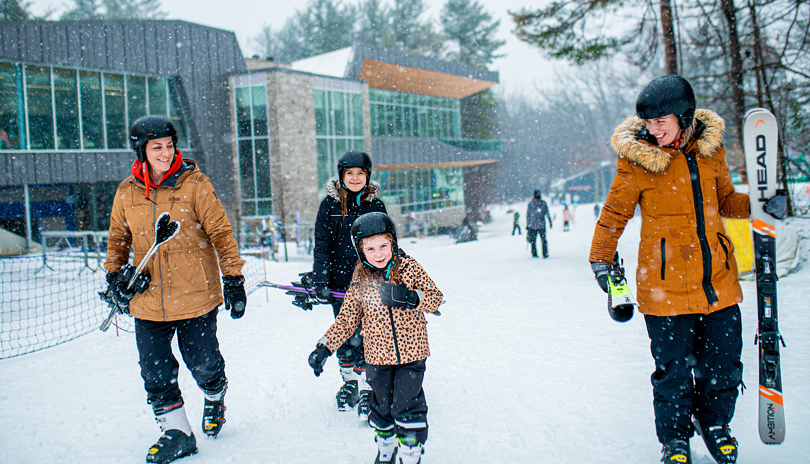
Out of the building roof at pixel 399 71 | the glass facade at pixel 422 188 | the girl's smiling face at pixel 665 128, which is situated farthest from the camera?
the glass facade at pixel 422 188

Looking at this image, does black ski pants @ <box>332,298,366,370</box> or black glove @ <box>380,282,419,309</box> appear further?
black ski pants @ <box>332,298,366,370</box>

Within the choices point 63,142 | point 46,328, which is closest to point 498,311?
point 46,328

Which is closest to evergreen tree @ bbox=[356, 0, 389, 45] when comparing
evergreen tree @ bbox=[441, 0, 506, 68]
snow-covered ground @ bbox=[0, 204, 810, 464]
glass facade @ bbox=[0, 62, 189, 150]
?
evergreen tree @ bbox=[441, 0, 506, 68]

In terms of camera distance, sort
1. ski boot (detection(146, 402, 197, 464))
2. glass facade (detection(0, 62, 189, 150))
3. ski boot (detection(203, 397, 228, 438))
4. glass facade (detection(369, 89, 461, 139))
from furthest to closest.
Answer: glass facade (detection(369, 89, 461, 139))
glass facade (detection(0, 62, 189, 150))
ski boot (detection(203, 397, 228, 438))
ski boot (detection(146, 402, 197, 464))

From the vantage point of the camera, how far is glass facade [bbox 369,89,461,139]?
1224 inches

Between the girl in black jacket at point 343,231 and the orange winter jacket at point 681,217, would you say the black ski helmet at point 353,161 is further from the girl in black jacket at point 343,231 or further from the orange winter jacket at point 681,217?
the orange winter jacket at point 681,217

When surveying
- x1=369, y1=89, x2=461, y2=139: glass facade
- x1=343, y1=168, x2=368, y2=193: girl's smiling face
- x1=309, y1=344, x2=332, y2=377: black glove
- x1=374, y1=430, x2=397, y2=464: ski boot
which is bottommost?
x1=374, y1=430, x2=397, y2=464: ski boot

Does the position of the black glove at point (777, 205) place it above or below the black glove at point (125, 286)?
above

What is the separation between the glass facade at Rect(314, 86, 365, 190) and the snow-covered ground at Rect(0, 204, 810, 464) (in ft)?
65.4

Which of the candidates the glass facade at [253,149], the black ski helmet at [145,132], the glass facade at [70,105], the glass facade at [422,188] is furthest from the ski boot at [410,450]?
the glass facade at [422,188]

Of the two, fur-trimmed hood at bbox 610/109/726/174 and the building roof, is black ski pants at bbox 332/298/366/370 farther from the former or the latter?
the building roof

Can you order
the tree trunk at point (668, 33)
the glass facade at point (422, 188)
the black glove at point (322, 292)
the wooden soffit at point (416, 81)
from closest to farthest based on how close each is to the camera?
the black glove at point (322, 292) < the tree trunk at point (668, 33) < the wooden soffit at point (416, 81) < the glass facade at point (422, 188)

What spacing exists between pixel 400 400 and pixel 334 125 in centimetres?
2515

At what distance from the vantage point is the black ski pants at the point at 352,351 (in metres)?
3.43
